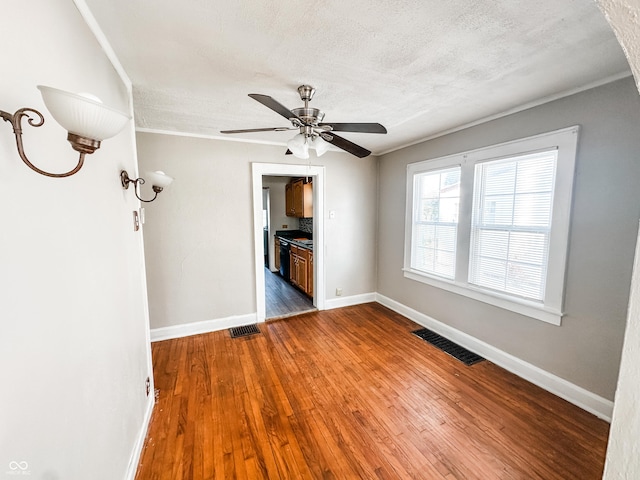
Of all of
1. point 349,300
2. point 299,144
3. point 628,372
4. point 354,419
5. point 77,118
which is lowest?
point 354,419

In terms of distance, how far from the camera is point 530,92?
6.53 feet

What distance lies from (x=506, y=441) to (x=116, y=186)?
2.83m

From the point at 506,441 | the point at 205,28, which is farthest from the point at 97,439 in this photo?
the point at 506,441

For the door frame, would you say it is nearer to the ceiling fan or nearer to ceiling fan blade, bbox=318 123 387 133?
the ceiling fan

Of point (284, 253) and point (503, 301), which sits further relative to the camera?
point (284, 253)

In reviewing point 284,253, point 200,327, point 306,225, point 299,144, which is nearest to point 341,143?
point 299,144

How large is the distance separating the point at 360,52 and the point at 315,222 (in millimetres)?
2450

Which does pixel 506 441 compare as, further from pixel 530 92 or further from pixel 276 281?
pixel 276 281

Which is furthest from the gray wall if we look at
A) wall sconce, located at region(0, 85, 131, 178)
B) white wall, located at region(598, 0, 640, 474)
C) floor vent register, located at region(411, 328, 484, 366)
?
wall sconce, located at region(0, 85, 131, 178)

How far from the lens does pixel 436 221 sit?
3.18 meters

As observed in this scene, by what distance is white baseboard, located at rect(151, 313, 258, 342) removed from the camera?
3.01 metres

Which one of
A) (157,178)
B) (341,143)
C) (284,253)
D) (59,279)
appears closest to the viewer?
(59,279)

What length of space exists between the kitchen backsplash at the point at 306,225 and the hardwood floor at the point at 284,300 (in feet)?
4.29

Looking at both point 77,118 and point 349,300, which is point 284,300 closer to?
point 349,300
